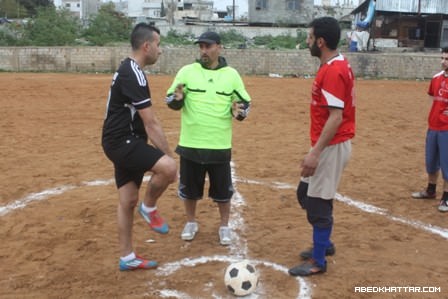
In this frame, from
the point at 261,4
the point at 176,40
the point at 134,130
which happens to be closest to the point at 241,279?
the point at 134,130

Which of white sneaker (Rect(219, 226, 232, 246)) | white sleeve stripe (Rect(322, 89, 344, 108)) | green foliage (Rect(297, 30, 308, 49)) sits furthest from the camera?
green foliage (Rect(297, 30, 308, 49))

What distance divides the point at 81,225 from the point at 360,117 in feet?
28.8

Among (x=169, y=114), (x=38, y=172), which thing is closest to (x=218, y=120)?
(x=38, y=172)

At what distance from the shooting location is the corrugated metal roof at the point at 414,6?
33.1 m

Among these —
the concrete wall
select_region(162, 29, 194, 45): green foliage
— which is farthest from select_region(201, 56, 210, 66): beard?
select_region(162, 29, 194, 45): green foliage

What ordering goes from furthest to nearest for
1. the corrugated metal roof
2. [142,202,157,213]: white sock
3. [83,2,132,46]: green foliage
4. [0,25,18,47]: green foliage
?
the corrugated metal roof → [83,2,132,46]: green foliage → [0,25,18,47]: green foliage → [142,202,157,213]: white sock

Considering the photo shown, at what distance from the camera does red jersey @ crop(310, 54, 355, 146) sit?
153 inches

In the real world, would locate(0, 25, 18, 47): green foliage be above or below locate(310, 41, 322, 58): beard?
above

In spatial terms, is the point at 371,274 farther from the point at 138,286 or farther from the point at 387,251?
the point at 138,286

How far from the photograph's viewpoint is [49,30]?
Answer: 87.4 ft

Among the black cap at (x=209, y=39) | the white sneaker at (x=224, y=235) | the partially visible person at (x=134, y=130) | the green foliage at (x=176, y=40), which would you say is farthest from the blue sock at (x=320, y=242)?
the green foliage at (x=176, y=40)

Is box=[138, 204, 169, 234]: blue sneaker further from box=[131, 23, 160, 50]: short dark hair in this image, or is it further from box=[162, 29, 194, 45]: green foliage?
box=[162, 29, 194, 45]: green foliage

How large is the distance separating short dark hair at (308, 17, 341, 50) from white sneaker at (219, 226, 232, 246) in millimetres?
2116

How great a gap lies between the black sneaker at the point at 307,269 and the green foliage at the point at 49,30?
24551mm
